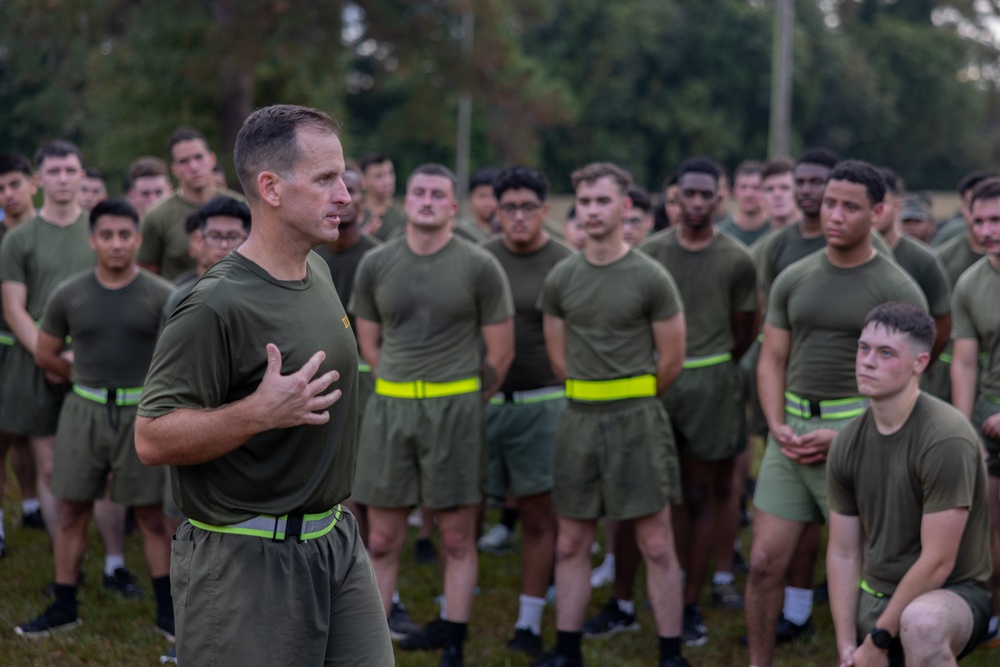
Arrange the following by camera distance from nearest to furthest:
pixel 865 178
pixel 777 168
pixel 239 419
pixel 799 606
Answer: pixel 239 419 → pixel 865 178 → pixel 799 606 → pixel 777 168

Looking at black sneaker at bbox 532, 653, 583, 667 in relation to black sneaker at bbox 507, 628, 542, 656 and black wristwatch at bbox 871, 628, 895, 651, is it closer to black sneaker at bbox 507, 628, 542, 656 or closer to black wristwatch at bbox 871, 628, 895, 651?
black sneaker at bbox 507, 628, 542, 656

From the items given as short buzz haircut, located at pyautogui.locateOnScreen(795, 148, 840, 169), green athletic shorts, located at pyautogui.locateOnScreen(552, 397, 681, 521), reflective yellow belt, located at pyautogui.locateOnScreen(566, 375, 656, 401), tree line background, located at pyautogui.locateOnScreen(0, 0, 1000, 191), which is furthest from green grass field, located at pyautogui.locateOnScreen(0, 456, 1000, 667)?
tree line background, located at pyautogui.locateOnScreen(0, 0, 1000, 191)

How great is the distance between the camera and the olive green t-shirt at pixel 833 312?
5.75 meters

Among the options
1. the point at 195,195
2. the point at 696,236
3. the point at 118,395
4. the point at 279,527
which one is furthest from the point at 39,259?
the point at 279,527

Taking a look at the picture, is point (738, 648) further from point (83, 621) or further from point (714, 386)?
point (83, 621)

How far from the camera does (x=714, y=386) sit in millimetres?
7168

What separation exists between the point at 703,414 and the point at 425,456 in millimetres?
1773

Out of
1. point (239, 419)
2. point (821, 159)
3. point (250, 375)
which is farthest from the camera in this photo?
point (821, 159)

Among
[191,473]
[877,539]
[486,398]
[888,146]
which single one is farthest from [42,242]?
[888,146]

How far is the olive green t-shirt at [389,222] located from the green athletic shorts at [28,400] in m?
2.79

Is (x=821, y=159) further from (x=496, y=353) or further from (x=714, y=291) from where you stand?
(x=496, y=353)

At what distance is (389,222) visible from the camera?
32.9 feet

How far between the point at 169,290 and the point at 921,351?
3.99 metres

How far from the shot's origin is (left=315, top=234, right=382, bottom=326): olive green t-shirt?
759cm
